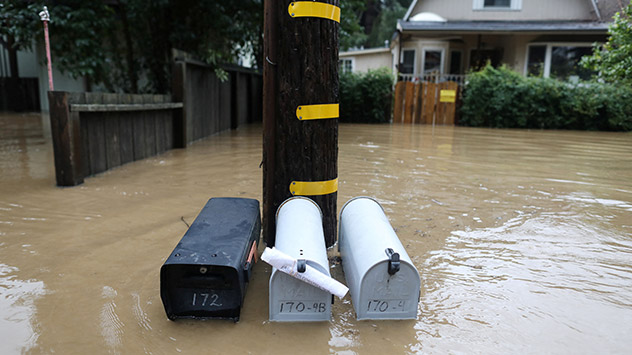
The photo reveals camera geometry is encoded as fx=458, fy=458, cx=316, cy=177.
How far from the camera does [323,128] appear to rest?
3467mm

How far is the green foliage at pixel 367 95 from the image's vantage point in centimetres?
1662

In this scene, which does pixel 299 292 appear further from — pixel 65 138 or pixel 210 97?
pixel 210 97

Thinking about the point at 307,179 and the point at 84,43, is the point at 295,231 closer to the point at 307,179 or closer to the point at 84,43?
the point at 307,179

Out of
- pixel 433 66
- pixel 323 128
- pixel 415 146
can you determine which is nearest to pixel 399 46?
pixel 433 66

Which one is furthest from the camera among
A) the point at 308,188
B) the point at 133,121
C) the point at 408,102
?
the point at 408,102

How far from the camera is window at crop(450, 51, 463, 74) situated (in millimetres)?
21297

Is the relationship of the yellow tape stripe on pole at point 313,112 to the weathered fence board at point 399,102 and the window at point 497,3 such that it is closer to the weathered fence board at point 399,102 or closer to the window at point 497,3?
the weathered fence board at point 399,102

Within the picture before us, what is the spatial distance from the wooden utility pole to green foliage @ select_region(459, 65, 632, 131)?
13.7m

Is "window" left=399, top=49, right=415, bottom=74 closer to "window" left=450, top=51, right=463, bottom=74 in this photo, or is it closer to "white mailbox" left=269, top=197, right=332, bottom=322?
"window" left=450, top=51, right=463, bottom=74

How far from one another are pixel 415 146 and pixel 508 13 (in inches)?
523

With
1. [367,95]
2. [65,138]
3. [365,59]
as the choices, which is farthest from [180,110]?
[365,59]

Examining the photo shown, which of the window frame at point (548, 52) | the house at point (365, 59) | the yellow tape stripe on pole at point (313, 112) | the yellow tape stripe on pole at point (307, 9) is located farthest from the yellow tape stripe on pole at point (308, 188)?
the house at point (365, 59)

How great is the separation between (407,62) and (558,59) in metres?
6.38

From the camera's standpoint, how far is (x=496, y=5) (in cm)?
1994
